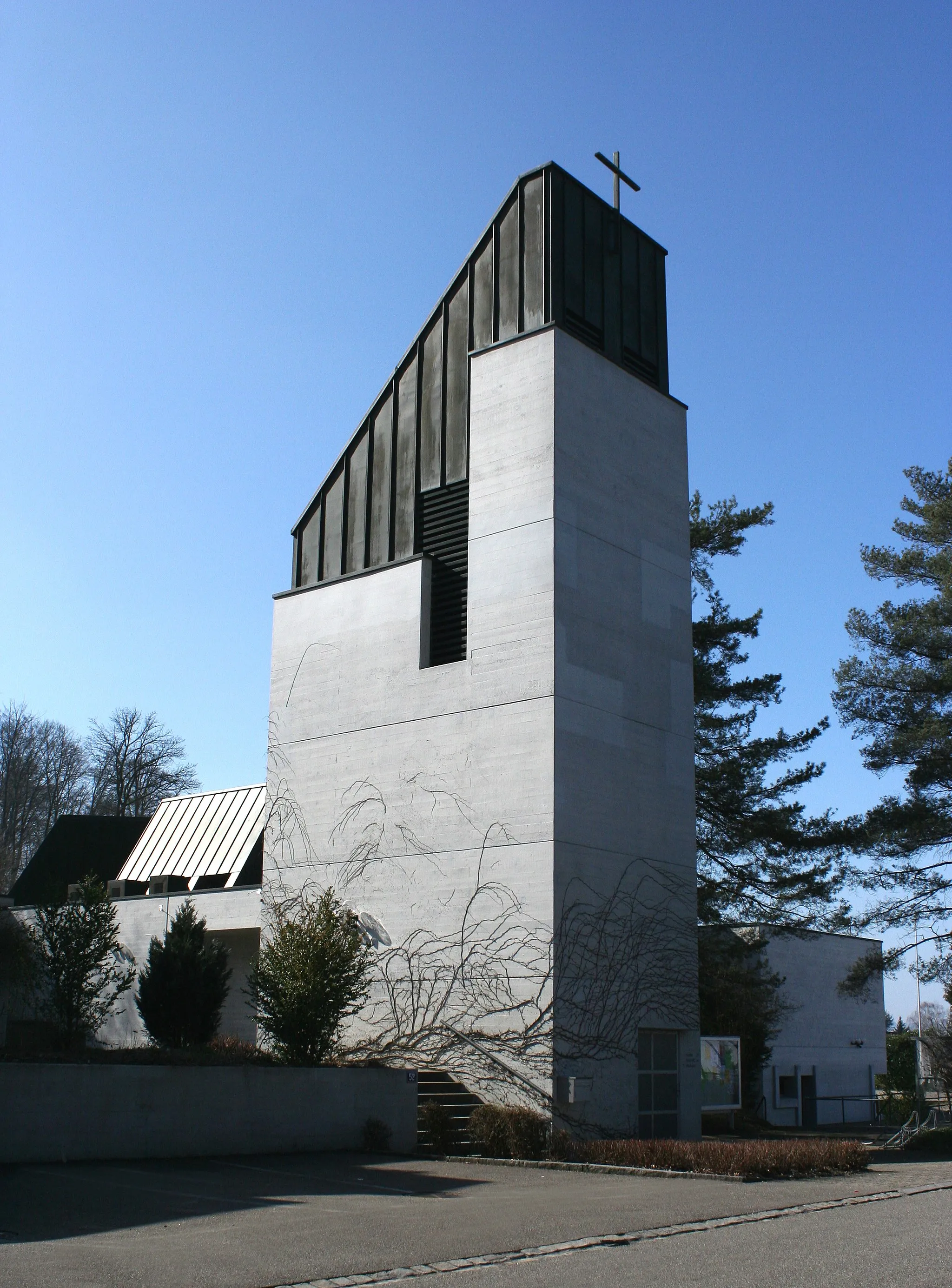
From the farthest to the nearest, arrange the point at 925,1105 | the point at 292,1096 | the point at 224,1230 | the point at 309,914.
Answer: the point at 925,1105
the point at 309,914
the point at 292,1096
the point at 224,1230

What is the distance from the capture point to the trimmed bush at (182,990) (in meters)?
21.7

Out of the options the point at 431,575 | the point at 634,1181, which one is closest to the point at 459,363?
the point at 431,575

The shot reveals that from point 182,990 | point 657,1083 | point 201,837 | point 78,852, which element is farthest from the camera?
point 78,852

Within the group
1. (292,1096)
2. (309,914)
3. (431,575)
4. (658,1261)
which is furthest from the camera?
(431,575)

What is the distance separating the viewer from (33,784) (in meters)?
51.4

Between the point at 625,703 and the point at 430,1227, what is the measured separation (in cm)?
1208

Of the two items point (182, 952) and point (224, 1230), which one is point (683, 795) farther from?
Result: point (224, 1230)

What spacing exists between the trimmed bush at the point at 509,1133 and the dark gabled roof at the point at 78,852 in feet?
→ 69.3

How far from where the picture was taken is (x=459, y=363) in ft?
79.4

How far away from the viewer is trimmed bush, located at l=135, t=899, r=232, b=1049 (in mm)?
21688

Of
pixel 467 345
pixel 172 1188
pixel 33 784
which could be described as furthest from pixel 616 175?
pixel 33 784

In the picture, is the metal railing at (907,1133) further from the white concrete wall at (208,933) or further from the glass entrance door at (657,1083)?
the white concrete wall at (208,933)

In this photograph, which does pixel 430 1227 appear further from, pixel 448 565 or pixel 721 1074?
→ pixel 448 565

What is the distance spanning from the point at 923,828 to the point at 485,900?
34.8ft
